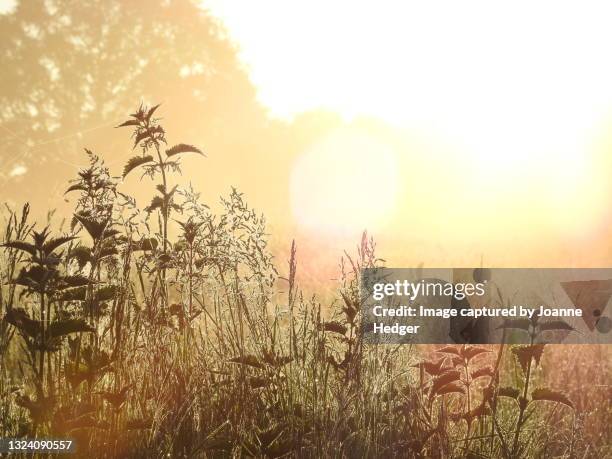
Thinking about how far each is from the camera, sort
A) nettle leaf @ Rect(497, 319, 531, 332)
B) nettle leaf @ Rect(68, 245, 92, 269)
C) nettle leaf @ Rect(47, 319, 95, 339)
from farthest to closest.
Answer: nettle leaf @ Rect(68, 245, 92, 269), nettle leaf @ Rect(497, 319, 531, 332), nettle leaf @ Rect(47, 319, 95, 339)

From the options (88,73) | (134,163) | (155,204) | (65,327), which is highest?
(88,73)

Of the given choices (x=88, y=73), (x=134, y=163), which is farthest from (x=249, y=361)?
(x=88, y=73)

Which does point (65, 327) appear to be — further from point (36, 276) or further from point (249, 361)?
point (249, 361)

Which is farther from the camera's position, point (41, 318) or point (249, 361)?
point (249, 361)

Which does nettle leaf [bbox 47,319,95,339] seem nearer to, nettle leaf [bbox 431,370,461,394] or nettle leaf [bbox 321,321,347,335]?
nettle leaf [bbox 321,321,347,335]

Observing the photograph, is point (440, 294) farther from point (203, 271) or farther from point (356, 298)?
point (203, 271)

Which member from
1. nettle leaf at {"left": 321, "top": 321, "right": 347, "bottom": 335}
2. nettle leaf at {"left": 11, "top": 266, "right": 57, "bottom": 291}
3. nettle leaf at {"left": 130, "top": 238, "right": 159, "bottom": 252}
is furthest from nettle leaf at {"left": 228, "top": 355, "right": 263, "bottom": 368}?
nettle leaf at {"left": 11, "top": 266, "right": 57, "bottom": 291}

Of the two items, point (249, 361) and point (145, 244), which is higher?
point (145, 244)

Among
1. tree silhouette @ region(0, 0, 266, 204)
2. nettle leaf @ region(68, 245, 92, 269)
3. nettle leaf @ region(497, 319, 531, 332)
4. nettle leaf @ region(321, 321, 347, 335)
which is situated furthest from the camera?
tree silhouette @ region(0, 0, 266, 204)

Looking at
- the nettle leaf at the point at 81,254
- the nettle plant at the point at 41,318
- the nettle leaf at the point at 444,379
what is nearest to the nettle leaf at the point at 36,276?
the nettle plant at the point at 41,318

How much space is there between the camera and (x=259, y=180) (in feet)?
102

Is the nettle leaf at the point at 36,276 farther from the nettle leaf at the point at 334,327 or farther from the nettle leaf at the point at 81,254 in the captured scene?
the nettle leaf at the point at 334,327

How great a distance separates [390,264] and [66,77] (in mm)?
14290

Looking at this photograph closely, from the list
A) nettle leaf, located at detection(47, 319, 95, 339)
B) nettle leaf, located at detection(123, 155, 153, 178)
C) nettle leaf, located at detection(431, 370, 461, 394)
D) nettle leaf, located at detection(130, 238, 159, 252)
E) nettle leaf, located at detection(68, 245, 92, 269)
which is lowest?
nettle leaf, located at detection(431, 370, 461, 394)
